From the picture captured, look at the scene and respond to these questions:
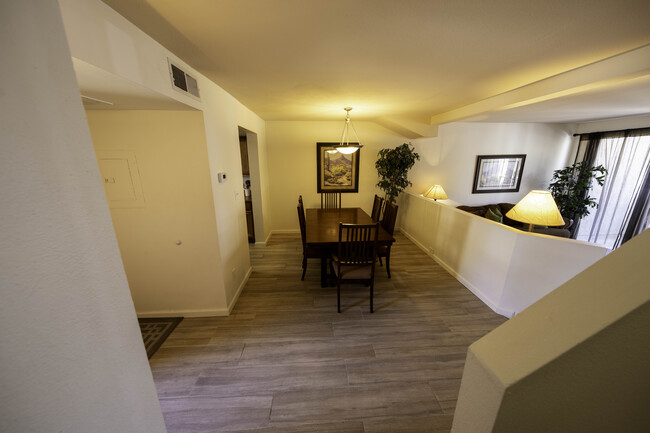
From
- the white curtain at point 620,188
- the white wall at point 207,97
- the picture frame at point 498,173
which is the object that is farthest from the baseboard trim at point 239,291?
the white curtain at point 620,188

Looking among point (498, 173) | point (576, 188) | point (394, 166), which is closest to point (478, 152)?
point (498, 173)

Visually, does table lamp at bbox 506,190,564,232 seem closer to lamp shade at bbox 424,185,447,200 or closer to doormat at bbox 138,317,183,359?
lamp shade at bbox 424,185,447,200

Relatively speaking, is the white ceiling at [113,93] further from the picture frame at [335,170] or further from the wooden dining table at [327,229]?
the picture frame at [335,170]

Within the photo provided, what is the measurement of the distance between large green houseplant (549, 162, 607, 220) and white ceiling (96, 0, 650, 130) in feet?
8.06

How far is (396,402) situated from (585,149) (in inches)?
239

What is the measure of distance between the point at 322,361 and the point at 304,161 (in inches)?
133

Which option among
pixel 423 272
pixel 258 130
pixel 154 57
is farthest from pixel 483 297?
pixel 258 130

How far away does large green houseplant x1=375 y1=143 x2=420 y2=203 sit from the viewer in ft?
12.6

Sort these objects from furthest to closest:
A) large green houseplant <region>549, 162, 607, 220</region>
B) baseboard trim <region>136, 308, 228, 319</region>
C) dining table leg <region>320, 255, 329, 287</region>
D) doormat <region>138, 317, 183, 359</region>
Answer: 1. large green houseplant <region>549, 162, 607, 220</region>
2. dining table leg <region>320, 255, 329, 287</region>
3. baseboard trim <region>136, 308, 228, 319</region>
4. doormat <region>138, 317, 183, 359</region>

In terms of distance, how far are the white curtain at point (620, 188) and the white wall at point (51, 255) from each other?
6592mm

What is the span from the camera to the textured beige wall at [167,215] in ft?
5.73

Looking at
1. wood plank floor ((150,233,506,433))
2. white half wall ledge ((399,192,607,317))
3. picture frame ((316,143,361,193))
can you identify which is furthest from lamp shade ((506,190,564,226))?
picture frame ((316,143,361,193))

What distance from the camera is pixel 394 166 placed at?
388 centimetres

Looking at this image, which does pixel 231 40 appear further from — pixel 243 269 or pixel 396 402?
pixel 396 402
